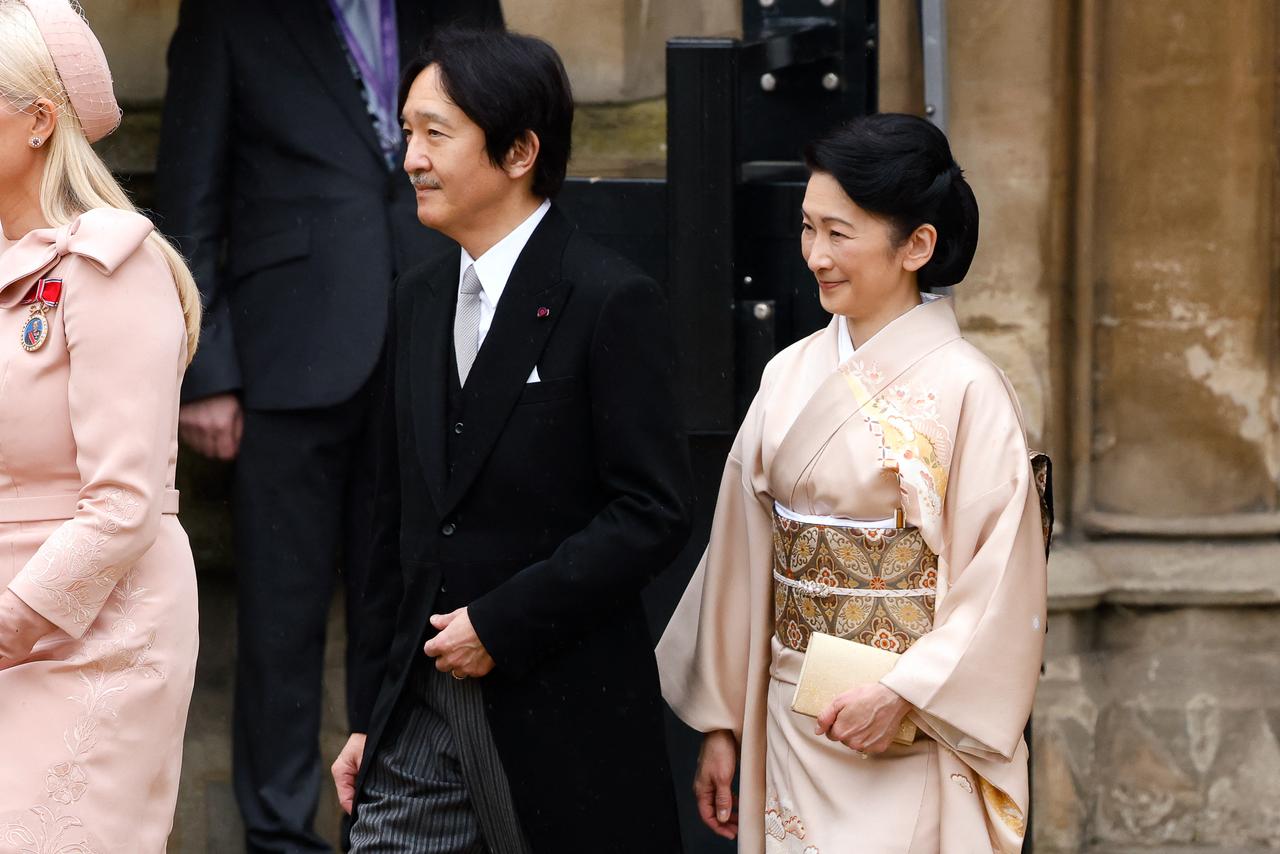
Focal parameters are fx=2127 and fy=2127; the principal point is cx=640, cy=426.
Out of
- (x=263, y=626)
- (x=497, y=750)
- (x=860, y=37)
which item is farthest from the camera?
(x=263, y=626)

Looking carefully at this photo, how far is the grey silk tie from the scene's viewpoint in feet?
10.6

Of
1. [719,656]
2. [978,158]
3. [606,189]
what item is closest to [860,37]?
[606,189]

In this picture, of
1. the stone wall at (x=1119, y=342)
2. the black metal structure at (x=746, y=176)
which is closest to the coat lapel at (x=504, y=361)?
the black metal structure at (x=746, y=176)

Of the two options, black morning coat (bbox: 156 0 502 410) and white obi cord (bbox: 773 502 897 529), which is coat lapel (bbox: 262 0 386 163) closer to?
black morning coat (bbox: 156 0 502 410)

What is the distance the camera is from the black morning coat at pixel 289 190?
4453mm

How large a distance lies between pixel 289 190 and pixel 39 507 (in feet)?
5.73

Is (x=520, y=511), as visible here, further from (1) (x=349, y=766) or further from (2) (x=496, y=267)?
(1) (x=349, y=766)

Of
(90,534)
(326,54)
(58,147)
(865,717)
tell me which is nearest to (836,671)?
(865,717)

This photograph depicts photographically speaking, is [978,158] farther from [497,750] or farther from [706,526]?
[497,750]

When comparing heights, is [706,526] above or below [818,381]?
below

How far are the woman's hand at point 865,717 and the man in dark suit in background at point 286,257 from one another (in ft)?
5.55

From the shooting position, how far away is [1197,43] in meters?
4.91

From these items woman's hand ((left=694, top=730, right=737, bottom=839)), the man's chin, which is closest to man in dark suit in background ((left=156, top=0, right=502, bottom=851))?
the man's chin

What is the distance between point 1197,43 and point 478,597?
2.58m
